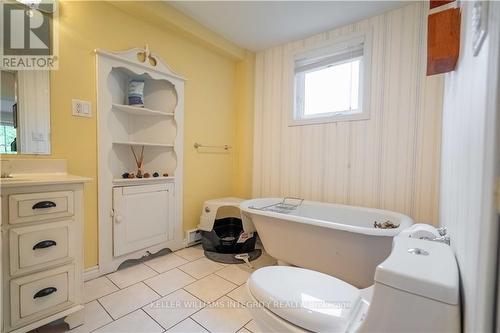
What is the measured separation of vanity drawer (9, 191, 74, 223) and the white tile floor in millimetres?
670

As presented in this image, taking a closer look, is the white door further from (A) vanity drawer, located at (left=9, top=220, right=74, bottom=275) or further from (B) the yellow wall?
(A) vanity drawer, located at (left=9, top=220, right=74, bottom=275)

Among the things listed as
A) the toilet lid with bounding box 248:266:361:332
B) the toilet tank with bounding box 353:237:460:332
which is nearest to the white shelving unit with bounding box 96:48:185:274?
the toilet lid with bounding box 248:266:361:332

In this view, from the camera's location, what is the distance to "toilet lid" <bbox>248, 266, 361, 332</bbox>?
718mm

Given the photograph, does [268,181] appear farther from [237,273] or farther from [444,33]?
[444,33]

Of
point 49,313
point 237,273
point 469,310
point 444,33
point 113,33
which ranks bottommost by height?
point 237,273

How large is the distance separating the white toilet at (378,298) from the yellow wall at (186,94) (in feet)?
5.41

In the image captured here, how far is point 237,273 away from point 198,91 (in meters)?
1.94

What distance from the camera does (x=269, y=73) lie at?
2826 mm

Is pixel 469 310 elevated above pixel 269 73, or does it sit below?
below

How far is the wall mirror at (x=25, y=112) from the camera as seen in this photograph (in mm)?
1457

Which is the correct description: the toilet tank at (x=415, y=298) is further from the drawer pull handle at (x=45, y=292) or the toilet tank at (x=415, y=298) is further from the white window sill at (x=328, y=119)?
the white window sill at (x=328, y=119)

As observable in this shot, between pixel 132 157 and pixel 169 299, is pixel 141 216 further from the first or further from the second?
pixel 169 299

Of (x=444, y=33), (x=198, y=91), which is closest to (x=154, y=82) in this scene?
(x=198, y=91)

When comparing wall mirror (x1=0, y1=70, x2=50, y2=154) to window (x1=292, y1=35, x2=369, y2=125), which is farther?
window (x1=292, y1=35, x2=369, y2=125)
